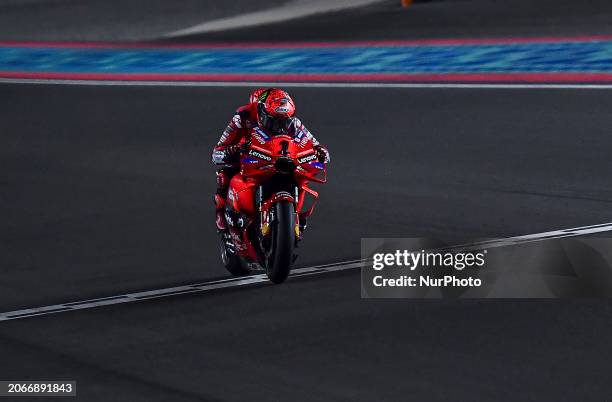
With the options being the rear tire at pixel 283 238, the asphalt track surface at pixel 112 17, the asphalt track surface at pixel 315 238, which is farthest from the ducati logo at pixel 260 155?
the asphalt track surface at pixel 112 17

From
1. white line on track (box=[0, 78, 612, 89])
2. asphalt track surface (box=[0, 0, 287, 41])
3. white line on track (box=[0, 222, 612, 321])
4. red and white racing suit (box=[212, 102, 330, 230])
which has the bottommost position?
white line on track (box=[0, 222, 612, 321])

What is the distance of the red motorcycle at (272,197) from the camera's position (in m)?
9.66

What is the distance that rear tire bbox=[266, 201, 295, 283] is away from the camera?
377 inches

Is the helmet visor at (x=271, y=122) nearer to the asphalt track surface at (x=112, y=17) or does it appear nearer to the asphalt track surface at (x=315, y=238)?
the asphalt track surface at (x=315, y=238)

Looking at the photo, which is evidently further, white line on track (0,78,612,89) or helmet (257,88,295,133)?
white line on track (0,78,612,89)

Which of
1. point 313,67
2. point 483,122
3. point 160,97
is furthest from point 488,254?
point 313,67

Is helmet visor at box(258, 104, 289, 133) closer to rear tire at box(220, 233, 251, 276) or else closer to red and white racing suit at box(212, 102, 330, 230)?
red and white racing suit at box(212, 102, 330, 230)

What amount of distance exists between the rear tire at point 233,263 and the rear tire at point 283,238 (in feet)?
2.05

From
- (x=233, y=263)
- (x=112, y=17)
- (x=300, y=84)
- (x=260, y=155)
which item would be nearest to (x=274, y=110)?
(x=260, y=155)

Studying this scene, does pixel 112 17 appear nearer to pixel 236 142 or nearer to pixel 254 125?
pixel 236 142

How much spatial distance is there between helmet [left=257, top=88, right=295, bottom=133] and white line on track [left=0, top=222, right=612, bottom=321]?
3.81 feet

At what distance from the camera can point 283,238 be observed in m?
9.59

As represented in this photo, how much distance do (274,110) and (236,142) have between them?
627 millimetres

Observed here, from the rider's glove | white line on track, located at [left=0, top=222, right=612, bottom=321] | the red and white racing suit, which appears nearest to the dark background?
white line on track, located at [left=0, top=222, right=612, bottom=321]
